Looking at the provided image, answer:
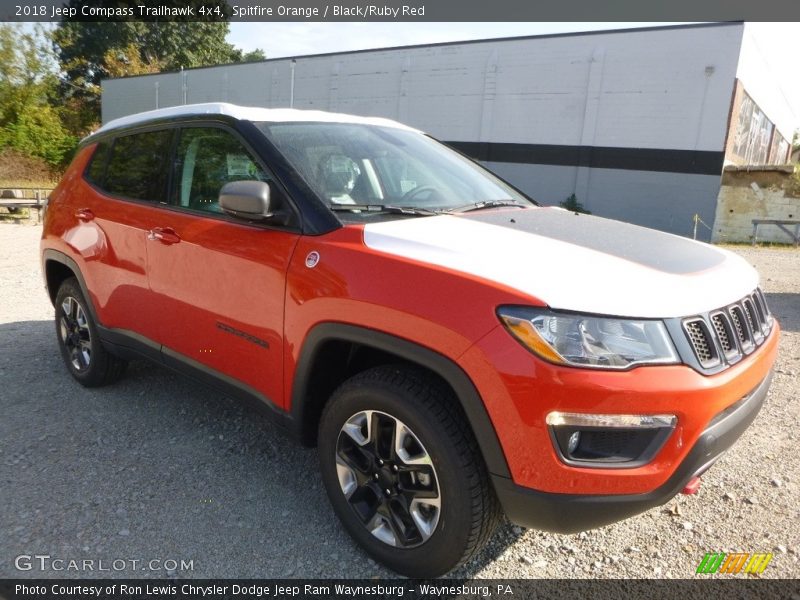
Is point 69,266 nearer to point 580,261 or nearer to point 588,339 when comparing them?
point 580,261

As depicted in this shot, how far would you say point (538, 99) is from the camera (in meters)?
22.6

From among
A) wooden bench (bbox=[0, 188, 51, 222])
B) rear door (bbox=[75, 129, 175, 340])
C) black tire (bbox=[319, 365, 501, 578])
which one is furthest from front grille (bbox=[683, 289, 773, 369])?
wooden bench (bbox=[0, 188, 51, 222])

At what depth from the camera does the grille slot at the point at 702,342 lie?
1.96 m

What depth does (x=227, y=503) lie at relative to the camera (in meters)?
2.83

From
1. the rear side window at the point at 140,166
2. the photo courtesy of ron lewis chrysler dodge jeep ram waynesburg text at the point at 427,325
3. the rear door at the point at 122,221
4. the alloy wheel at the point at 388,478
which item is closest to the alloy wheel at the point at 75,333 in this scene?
the rear door at the point at 122,221

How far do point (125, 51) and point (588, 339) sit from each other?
167ft

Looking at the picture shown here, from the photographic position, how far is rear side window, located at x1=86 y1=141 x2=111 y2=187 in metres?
3.93

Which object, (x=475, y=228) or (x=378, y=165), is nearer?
(x=475, y=228)

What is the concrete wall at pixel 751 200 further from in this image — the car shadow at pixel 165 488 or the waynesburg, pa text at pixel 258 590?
the waynesburg, pa text at pixel 258 590

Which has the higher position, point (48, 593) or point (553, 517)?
point (553, 517)

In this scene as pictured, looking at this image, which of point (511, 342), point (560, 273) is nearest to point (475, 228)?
point (560, 273)

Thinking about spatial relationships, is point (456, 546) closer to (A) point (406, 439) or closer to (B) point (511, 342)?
(A) point (406, 439)

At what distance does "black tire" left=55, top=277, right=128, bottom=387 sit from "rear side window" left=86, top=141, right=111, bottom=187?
736mm

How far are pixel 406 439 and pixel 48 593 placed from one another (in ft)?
4.90
